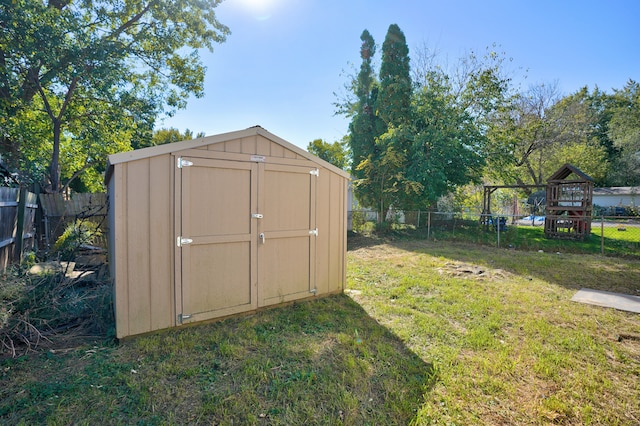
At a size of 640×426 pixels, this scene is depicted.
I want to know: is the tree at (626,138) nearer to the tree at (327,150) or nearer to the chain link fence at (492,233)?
the chain link fence at (492,233)

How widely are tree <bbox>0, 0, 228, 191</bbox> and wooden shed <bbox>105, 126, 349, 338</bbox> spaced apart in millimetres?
5636

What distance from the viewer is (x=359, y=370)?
265 centimetres

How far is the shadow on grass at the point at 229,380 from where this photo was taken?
2.07 m

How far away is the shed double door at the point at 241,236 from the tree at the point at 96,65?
6592 mm

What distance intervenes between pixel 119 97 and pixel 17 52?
2878 millimetres

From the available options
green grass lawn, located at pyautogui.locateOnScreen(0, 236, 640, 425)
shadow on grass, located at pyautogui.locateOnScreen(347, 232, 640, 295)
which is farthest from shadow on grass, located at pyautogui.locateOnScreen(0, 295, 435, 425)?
shadow on grass, located at pyautogui.locateOnScreen(347, 232, 640, 295)

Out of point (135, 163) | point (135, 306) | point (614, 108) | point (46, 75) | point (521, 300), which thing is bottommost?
point (521, 300)

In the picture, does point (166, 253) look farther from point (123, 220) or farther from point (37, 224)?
point (37, 224)

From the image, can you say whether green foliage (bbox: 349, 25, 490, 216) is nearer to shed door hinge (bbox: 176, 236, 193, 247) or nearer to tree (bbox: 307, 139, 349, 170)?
shed door hinge (bbox: 176, 236, 193, 247)

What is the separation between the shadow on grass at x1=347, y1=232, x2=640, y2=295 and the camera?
17.9 ft

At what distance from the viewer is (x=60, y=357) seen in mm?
2736

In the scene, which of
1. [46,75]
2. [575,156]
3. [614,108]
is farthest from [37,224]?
[614,108]

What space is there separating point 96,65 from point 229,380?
8585mm

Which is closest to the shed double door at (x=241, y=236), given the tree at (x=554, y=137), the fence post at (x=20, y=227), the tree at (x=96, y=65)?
the fence post at (x=20, y=227)
